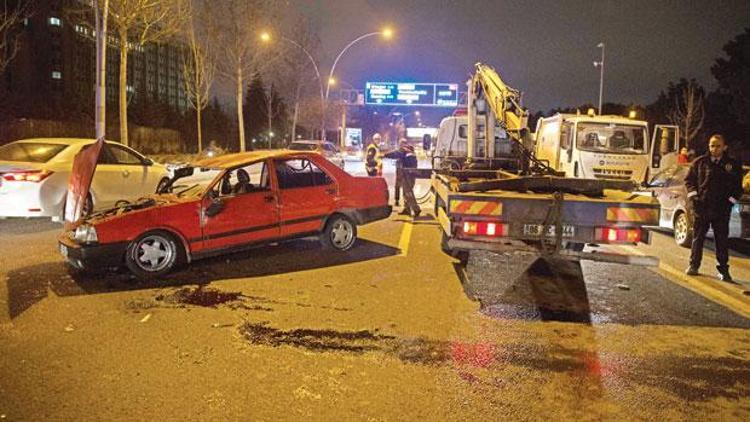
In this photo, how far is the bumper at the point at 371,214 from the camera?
939cm

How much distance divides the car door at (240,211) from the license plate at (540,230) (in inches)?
129

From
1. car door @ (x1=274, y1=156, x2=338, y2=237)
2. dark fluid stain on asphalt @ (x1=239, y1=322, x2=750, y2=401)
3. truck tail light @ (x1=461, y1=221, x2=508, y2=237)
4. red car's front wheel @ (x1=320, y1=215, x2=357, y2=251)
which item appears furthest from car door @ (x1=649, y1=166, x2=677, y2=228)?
dark fluid stain on asphalt @ (x1=239, y1=322, x2=750, y2=401)

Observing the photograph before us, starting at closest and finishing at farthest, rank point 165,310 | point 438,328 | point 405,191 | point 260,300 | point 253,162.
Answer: point 438,328 → point 165,310 → point 260,300 → point 253,162 → point 405,191

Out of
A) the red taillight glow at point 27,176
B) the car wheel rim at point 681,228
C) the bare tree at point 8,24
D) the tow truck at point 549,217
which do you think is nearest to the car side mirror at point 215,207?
the tow truck at point 549,217

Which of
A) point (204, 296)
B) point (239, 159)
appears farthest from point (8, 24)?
point (204, 296)

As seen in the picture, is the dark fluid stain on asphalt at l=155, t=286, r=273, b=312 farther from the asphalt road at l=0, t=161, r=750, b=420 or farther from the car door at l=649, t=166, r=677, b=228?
the car door at l=649, t=166, r=677, b=228

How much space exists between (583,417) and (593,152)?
1130 cm

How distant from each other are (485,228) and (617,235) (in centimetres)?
143

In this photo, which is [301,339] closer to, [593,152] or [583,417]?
[583,417]

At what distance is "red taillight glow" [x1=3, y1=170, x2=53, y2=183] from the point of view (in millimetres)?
10125

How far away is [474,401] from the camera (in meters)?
4.15

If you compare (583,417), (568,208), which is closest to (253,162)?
(568,208)

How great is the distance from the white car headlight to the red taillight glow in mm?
3761

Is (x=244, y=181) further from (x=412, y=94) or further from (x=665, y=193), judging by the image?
(x=412, y=94)
